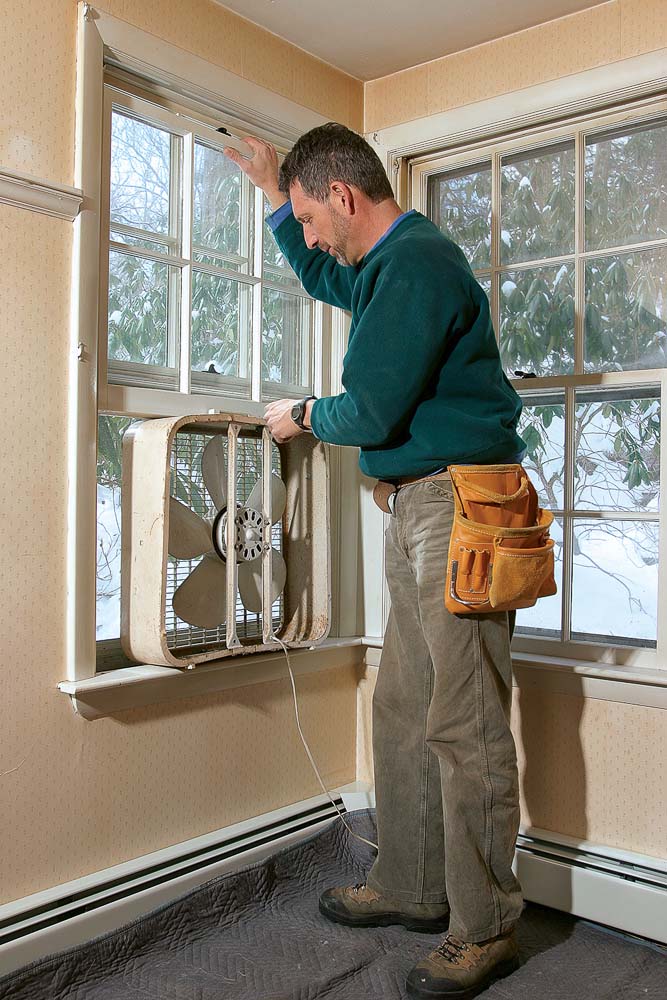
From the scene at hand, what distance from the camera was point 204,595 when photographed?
2.25 metres

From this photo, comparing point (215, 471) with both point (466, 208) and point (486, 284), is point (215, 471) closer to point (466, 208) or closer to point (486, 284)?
point (486, 284)

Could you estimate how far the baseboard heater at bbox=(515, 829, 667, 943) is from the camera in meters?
2.18

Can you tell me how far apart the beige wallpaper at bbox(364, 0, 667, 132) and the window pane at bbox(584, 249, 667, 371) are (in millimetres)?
540

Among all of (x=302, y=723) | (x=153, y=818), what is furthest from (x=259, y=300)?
(x=153, y=818)

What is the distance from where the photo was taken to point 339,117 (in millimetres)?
2824

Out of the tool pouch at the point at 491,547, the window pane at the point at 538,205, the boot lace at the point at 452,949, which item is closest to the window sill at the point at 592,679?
the tool pouch at the point at 491,547

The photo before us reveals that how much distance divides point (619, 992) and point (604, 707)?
0.68 m

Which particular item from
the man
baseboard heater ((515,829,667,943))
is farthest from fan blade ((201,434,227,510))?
baseboard heater ((515,829,667,943))

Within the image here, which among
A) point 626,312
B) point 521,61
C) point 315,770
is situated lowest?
point 315,770

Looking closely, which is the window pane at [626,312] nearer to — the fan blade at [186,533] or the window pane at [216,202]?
the window pane at [216,202]

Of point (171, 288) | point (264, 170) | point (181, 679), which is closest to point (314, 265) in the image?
point (264, 170)

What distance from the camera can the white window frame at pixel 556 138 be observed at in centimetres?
232

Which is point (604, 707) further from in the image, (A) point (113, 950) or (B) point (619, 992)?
(A) point (113, 950)

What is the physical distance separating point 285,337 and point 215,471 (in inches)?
27.0
